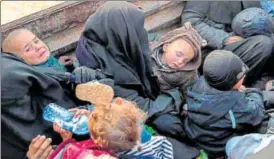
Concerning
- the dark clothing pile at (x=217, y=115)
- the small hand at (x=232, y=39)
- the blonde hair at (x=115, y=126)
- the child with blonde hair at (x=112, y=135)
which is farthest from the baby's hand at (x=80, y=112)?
the small hand at (x=232, y=39)

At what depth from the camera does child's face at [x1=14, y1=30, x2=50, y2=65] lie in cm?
245

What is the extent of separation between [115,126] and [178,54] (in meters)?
0.79

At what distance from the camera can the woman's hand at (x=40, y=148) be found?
7.44ft

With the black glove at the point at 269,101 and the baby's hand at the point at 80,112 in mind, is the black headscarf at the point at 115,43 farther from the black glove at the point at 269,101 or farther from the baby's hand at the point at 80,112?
the black glove at the point at 269,101

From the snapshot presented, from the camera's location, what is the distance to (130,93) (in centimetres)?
261

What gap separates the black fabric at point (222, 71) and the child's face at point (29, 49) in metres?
0.73

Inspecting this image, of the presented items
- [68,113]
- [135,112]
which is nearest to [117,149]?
[135,112]

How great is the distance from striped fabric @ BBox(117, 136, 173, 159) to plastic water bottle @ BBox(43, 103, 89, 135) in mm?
227

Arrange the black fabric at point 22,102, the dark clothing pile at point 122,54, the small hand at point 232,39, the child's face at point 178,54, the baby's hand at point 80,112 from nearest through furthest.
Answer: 1. the black fabric at point 22,102
2. the baby's hand at point 80,112
3. the dark clothing pile at point 122,54
4. the child's face at point 178,54
5. the small hand at point 232,39

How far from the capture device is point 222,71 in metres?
2.47

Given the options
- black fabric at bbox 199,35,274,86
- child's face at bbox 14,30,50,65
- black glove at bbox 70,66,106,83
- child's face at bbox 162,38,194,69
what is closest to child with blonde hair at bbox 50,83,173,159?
black glove at bbox 70,66,106,83

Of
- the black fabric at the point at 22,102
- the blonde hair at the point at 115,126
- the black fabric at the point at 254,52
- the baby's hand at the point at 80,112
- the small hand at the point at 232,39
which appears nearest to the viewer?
the blonde hair at the point at 115,126

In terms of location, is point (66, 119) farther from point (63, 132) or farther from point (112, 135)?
point (112, 135)

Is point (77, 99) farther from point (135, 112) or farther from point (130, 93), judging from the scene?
point (135, 112)
